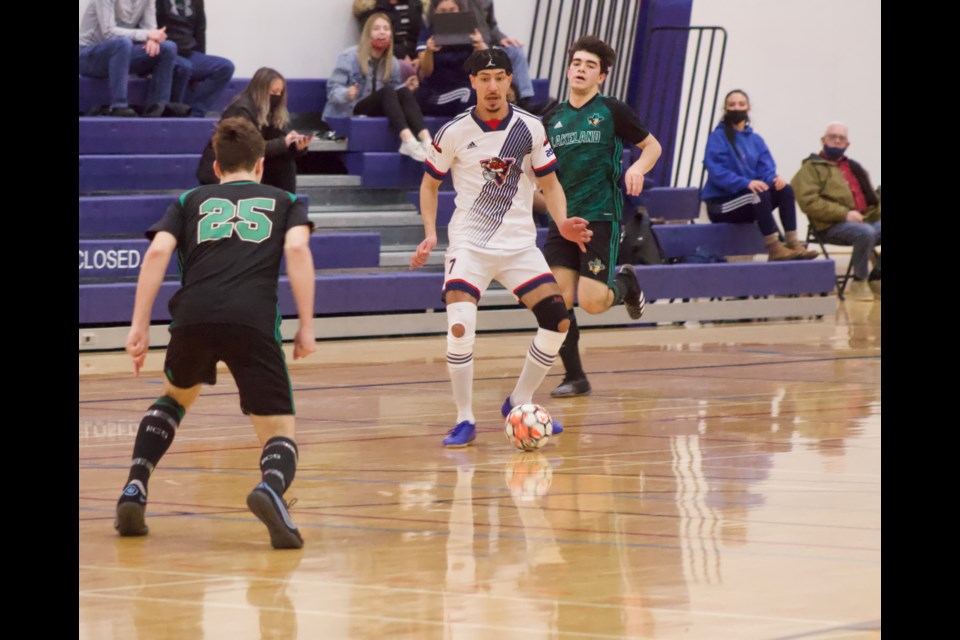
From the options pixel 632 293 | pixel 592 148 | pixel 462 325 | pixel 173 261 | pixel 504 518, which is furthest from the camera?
pixel 173 261

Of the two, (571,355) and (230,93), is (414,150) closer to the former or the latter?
(230,93)

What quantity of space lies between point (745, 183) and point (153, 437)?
9.78 m

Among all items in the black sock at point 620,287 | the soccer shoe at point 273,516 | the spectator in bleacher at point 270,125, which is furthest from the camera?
the spectator in bleacher at point 270,125

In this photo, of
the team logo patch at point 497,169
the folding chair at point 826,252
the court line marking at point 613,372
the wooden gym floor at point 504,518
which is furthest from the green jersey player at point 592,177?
the folding chair at point 826,252

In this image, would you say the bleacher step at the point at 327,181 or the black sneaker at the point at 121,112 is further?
the bleacher step at the point at 327,181

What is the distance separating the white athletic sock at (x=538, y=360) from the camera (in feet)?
24.7

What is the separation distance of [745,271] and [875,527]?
8847mm

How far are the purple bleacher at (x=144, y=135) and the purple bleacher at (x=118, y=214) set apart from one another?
0.66 meters

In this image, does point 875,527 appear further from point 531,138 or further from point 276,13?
point 276,13

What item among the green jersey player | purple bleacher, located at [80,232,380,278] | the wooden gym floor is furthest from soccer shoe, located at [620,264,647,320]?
purple bleacher, located at [80,232,380,278]

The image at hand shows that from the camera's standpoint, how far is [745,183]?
567 inches

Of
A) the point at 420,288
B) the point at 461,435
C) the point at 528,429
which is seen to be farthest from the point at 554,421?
the point at 420,288

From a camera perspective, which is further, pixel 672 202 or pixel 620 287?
pixel 672 202

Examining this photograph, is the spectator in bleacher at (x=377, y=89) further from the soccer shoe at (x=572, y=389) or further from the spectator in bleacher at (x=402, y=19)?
the soccer shoe at (x=572, y=389)
